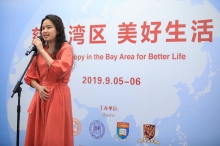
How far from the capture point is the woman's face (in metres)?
2.12

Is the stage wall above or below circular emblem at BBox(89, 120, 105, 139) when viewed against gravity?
above

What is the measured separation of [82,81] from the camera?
3.18m

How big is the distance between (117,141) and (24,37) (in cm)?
166

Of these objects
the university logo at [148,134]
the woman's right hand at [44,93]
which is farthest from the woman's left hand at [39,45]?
the university logo at [148,134]

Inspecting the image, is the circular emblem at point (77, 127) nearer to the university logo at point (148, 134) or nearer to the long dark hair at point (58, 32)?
the university logo at point (148, 134)

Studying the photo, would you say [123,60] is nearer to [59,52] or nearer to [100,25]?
[100,25]

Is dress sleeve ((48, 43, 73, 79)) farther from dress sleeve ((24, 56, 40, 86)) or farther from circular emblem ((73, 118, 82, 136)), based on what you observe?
circular emblem ((73, 118, 82, 136))

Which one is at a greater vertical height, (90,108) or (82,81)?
(82,81)

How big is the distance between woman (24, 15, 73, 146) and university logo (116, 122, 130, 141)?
939 mm

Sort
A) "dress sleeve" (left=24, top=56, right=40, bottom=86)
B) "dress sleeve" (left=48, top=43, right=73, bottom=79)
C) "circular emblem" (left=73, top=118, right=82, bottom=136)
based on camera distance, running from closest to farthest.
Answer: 1. "dress sleeve" (left=48, top=43, right=73, bottom=79)
2. "dress sleeve" (left=24, top=56, right=40, bottom=86)
3. "circular emblem" (left=73, top=118, right=82, bottom=136)

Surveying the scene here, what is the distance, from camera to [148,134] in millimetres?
2896

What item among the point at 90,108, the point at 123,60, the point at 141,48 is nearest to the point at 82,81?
the point at 90,108

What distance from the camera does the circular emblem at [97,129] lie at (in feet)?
10.1

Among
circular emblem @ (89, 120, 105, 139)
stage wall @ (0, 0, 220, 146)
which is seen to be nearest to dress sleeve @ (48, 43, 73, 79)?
stage wall @ (0, 0, 220, 146)
